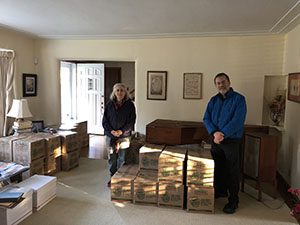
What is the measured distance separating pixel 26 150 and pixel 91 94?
3560mm

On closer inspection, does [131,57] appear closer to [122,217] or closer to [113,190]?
[113,190]

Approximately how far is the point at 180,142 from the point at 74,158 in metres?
1.89

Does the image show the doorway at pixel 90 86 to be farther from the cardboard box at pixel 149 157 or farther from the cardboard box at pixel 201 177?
the cardboard box at pixel 201 177

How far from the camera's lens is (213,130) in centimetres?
309

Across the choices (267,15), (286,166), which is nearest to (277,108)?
(286,166)

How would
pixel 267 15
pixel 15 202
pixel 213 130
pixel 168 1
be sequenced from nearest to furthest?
pixel 15 202 → pixel 168 1 → pixel 213 130 → pixel 267 15

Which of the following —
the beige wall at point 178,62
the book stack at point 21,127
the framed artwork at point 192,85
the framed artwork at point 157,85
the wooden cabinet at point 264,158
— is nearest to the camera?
the wooden cabinet at point 264,158

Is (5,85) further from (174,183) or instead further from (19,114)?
(174,183)

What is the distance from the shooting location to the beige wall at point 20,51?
14.6 ft

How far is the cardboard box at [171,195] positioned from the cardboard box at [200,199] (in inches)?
4.2

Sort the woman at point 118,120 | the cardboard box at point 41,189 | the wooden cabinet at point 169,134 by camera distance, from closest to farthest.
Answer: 1. the cardboard box at point 41,189
2. the woman at point 118,120
3. the wooden cabinet at point 169,134

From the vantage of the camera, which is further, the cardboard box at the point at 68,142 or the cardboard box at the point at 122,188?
the cardboard box at the point at 68,142

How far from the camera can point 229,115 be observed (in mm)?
2973

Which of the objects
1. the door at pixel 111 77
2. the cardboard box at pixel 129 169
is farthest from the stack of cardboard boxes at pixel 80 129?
the door at pixel 111 77
